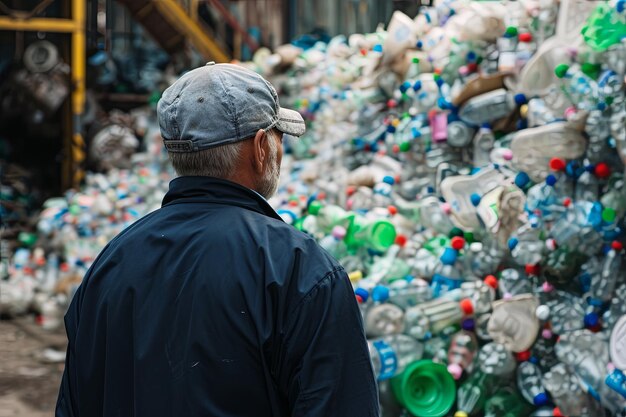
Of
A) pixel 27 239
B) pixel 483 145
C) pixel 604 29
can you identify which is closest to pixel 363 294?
pixel 483 145

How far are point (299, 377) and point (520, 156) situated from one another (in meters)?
3.25

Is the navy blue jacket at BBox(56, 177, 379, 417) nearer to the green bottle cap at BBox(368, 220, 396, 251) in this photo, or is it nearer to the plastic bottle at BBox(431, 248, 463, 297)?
the plastic bottle at BBox(431, 248, 463, 297)

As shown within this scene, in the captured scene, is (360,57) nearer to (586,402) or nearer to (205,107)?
(586,402)

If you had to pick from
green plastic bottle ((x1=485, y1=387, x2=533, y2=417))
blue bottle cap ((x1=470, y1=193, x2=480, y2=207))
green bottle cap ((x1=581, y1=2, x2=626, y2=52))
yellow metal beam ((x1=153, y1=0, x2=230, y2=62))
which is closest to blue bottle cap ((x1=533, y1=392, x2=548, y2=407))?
green plastic bottle ((x1=485, y1=387, x2=533, y2=417))

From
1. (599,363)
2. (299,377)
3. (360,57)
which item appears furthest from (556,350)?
(360,57)

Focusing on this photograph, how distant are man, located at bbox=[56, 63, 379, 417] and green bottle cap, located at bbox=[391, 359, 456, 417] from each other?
8.84 feet

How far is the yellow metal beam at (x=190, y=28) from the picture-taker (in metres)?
12.4

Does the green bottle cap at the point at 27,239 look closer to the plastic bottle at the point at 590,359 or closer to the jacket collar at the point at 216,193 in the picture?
the plastic bottle at the point at 590,359

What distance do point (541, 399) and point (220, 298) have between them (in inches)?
113

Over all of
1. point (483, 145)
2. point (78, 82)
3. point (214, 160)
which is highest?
point (214, 160)

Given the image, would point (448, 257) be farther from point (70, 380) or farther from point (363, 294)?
point (70, 380)

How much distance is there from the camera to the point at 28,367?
267 inches

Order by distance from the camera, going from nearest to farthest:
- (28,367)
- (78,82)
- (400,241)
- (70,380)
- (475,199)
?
(70,380) < (475,199) < (400,241) < (28,367) < (78,82)

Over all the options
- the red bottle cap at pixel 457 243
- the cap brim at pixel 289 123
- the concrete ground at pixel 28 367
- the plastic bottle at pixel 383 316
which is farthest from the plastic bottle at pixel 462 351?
the cap brim at pixel 289 123
